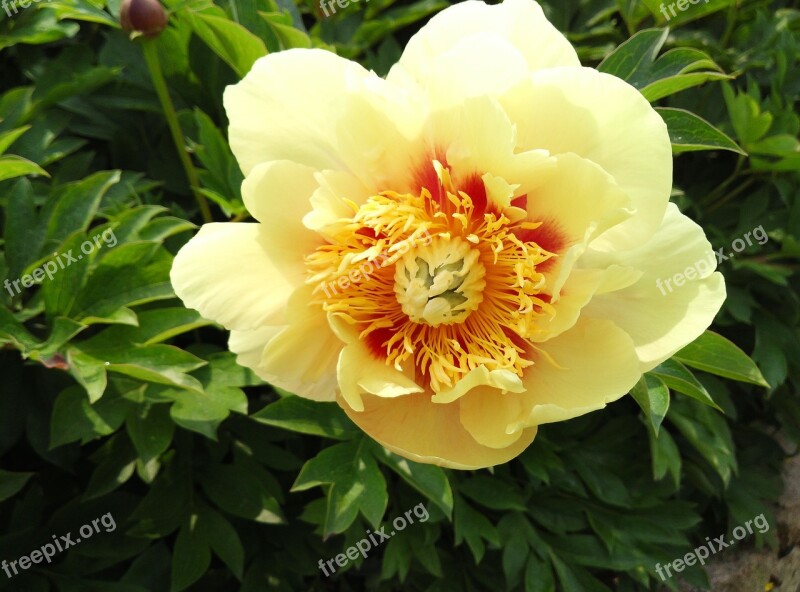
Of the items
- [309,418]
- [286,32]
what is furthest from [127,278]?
[286,32]

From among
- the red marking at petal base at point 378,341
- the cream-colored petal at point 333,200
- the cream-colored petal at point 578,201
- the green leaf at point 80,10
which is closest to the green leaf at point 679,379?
the cream-colored petal at point 578,201

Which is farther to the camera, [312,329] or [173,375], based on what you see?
[173,375]

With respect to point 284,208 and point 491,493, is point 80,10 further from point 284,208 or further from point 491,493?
point 491,493

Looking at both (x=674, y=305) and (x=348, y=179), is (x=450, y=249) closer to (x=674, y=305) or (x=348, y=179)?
(x=348, y=179)

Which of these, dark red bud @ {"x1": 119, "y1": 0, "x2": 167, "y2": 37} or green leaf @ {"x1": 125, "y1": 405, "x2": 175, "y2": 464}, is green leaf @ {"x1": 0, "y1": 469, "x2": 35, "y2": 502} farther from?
dark red bud @ {"x1": 119, "y1": 0, "x2": 167, "y2": 37}

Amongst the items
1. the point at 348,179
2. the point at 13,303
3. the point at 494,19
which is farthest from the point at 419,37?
the point at 13,303

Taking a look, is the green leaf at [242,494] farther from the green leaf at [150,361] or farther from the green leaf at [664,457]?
the green leaf at [664,457]
